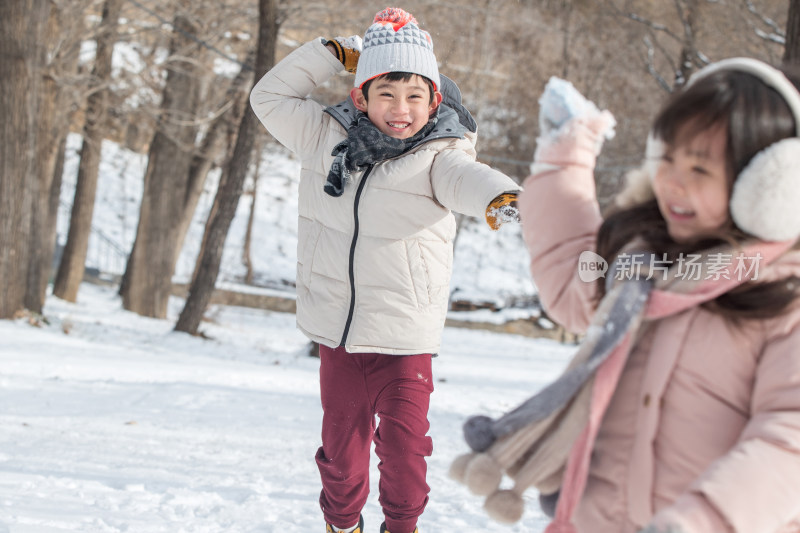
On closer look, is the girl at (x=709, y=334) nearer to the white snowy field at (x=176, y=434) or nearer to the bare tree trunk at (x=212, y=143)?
the white snowy field at (x=176, y=434)

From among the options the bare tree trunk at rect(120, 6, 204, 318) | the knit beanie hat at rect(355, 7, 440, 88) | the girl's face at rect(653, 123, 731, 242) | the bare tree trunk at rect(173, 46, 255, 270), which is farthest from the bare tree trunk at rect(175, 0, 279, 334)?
the girl's face at rect(653, 123, 731, 242)

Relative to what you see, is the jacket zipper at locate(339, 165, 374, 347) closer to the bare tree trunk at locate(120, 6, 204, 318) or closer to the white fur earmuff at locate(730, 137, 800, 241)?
the white fur earmuff at locate(730, 137, 800, 241)

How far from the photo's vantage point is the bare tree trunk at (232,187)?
949 centimetres

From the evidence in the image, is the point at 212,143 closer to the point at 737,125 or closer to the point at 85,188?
the point at 85,188

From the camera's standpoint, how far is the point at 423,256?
2.85 metres

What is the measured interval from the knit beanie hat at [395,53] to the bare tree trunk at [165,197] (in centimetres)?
1021

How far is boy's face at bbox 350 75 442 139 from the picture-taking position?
9.25 ft

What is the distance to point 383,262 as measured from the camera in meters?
2.81

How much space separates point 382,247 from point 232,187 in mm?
7301

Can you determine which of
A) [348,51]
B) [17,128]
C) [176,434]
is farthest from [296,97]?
[17,128]

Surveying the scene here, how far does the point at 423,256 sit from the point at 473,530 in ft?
4.60

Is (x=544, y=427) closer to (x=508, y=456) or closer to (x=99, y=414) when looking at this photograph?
(x=508, y=456)

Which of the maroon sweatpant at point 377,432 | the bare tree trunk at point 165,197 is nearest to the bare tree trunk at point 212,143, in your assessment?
the bare tree trunk at point 165,197

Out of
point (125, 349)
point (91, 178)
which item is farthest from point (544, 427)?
point (91, 178)
